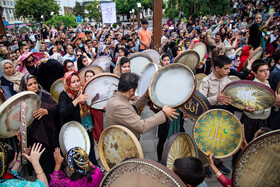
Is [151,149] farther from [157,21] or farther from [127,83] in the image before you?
[157,21]

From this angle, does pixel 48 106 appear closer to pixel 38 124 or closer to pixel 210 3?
pixel 38 124

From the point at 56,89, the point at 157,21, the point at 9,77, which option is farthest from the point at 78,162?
the point at 157,21

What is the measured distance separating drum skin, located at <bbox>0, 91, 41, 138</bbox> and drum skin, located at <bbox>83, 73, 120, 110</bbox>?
0.74 meters

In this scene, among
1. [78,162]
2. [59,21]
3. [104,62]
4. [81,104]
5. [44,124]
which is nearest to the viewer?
[78,162]

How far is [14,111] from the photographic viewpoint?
2137 mm

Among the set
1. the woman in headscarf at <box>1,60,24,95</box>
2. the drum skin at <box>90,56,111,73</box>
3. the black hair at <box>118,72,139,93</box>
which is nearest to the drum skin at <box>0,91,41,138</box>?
the black hair at <box>118,72,139,93</box>

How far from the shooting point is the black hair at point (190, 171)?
1.58 meters

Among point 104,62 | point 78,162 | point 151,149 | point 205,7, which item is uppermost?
point 205,7

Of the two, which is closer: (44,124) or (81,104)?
(44,124)

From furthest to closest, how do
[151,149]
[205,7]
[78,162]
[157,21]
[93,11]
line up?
[93,11]
[205,7]
[157,21]
[151,149]
[78,162]

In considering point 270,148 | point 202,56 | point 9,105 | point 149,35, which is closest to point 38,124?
point 9,105

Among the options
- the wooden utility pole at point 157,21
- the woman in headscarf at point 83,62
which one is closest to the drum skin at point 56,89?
the woman in headscarf at point 83,62

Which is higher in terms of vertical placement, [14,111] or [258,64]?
[258,64]

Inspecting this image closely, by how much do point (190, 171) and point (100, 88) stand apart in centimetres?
183
